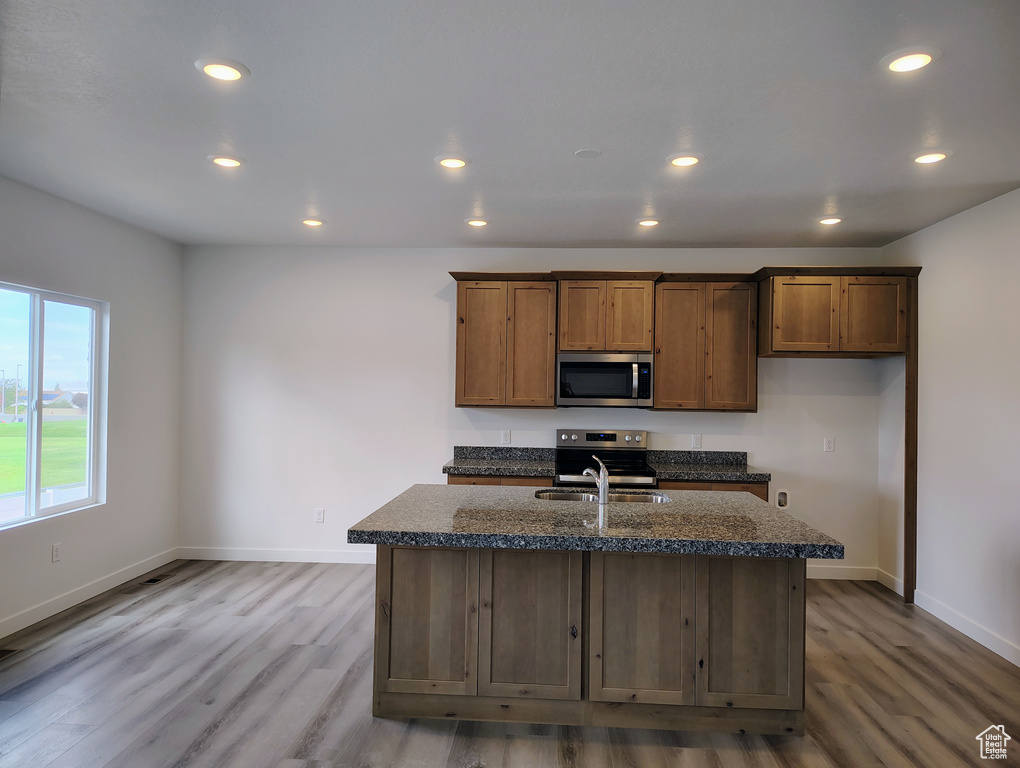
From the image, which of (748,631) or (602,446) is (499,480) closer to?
(602,446)

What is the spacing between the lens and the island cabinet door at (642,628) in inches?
104

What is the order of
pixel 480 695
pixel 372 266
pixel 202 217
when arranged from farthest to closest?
pixel 372 266, pixel 202 217, pixel 480 695

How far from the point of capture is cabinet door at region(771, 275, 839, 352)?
456 cm

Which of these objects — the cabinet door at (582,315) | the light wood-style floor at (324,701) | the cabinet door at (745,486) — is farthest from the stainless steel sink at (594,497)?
the cabinet door at (582,315)

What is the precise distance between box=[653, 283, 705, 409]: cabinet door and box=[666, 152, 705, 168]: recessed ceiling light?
68.3 inches

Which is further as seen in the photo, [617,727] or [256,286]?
[256,286]

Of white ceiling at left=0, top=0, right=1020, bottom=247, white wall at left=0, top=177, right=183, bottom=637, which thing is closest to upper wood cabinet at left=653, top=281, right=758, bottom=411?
white ceiling at left=0, top=0, right=1020, bottom=247

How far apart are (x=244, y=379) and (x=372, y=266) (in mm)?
1417

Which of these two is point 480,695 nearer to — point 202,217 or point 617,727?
point 617,727

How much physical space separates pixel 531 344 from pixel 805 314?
198cm

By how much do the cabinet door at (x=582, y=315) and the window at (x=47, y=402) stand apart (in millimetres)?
3247

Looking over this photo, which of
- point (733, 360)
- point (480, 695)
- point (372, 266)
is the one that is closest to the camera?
point (480, 695)

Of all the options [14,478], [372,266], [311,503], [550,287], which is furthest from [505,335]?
[14,478]

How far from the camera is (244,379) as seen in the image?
5305 mm
